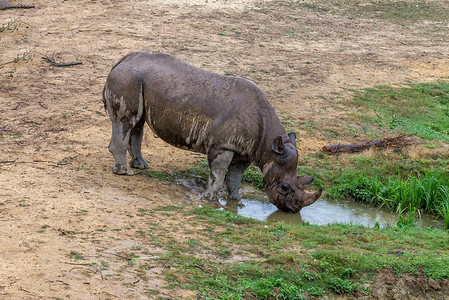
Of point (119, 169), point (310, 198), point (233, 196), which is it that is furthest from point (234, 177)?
point (119, 169)

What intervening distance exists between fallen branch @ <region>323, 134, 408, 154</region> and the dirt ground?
1.24ft

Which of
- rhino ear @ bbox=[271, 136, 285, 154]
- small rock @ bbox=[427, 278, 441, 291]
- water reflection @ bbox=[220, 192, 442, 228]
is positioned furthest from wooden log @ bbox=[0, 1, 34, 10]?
small rock @ bbox=[427, 278, 441, 291]

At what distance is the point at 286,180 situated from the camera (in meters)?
8.45

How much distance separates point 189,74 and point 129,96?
0.90 metres

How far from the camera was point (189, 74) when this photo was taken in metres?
8.49

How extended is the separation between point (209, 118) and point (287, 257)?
2629mm

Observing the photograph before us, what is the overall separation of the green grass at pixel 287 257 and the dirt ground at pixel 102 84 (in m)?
0.44

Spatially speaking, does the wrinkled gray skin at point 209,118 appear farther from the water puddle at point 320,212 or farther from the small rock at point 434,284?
the small rock at point 434,284

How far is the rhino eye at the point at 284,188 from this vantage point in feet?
27.6

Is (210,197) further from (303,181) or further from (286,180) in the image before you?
(303,181)

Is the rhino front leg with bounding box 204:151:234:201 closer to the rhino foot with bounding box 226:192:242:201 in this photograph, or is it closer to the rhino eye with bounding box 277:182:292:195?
the rhino foot with bounding box 226:192:242:201

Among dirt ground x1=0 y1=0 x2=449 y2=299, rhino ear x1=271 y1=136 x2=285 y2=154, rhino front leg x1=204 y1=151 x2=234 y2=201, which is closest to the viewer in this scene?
dirt ground x1=0 y1=0 x2=449 y2=299

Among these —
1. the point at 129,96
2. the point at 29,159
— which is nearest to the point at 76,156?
the point at 29,159

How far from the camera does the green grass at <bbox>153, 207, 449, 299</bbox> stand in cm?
579
